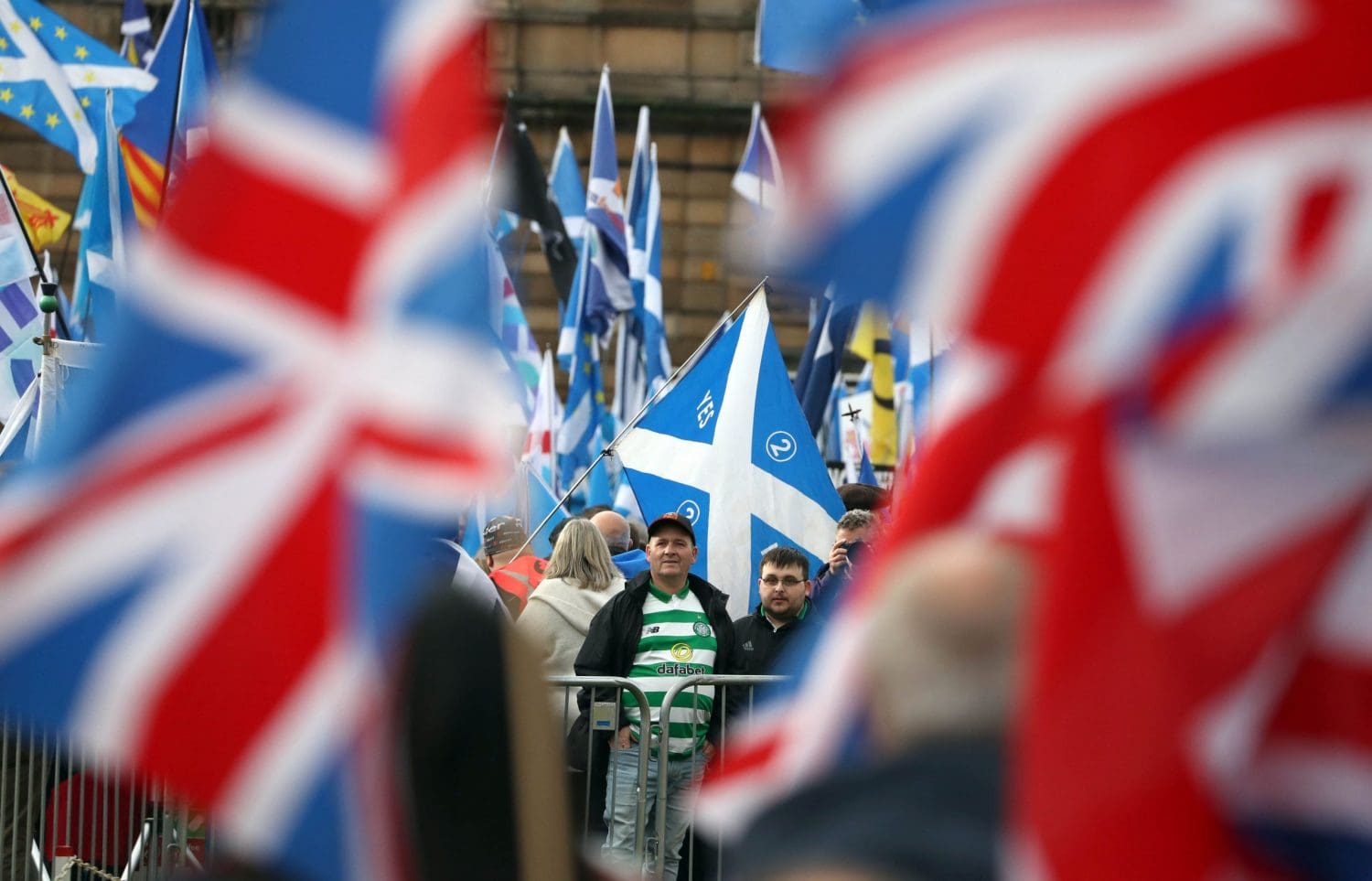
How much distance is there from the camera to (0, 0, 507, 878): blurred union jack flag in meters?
2.60

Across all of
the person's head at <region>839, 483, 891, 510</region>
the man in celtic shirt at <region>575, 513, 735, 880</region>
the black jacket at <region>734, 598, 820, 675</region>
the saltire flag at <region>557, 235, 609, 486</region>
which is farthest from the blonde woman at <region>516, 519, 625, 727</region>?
the saltire flag at <region>557, 235, 609, 486</region>

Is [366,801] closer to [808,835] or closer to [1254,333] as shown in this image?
[808,835]

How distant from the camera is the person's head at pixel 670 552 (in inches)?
311

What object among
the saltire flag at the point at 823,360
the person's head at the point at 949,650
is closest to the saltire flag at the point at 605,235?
the saltire flag at the point at 823,360

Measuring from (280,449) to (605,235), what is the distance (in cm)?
1347

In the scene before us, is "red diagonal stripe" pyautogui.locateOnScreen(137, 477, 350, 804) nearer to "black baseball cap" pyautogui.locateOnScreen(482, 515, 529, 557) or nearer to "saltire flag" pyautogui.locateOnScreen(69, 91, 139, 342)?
"black baseball cap" pyautogui.locateOnScreen(482, 515, 529, 557)

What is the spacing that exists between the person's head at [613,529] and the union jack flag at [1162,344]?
758 cm

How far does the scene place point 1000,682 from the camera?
2318 mm

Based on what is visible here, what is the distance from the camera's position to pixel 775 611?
8.00 m

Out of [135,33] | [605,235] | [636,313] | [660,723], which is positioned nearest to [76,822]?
[660,723]

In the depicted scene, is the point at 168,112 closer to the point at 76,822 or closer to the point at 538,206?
the point at 538,206

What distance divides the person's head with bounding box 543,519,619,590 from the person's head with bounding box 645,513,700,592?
0.32 m

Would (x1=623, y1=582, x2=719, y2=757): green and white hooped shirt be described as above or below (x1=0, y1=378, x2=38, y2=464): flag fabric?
below

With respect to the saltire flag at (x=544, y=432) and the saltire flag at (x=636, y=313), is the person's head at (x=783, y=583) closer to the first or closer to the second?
the saltire flag at (x=544, y=432)
